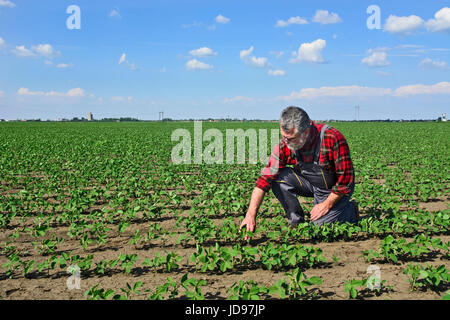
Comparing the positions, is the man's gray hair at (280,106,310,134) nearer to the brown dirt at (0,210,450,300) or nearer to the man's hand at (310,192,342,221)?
the man's hand at (310,192,342,221)

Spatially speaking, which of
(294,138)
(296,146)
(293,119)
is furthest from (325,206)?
(293,119)

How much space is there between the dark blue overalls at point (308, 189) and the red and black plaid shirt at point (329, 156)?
0.10 meters

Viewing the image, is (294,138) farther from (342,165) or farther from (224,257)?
(224,257)

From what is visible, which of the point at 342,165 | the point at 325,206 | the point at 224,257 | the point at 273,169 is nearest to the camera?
the point at 224,257

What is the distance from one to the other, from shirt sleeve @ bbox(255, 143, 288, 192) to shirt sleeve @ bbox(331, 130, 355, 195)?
24.2 inches

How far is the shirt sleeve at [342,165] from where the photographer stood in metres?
3.92

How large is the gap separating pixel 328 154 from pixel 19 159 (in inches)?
480

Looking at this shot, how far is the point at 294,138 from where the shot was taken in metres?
3.76

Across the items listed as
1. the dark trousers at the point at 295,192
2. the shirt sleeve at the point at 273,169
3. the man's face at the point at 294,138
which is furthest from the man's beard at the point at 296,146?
the dark trousers at the point at 295,192

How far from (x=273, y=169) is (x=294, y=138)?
2.18ft

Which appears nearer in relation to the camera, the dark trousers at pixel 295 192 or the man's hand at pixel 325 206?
the man's hand at pixel 325 206

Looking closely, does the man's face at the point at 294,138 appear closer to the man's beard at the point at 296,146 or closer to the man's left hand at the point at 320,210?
the man's beard at the point at 296,146
